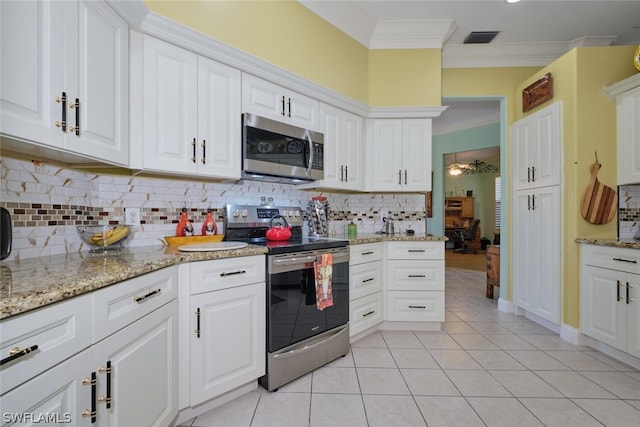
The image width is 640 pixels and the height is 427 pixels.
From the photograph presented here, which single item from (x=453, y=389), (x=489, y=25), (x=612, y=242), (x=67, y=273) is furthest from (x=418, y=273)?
(x=489, y=25)

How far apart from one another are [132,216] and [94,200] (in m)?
0.22

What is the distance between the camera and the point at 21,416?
0.70 m

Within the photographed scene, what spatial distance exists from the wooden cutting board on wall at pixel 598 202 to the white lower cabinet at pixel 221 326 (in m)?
2.83

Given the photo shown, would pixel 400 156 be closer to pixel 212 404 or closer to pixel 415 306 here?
pixel 415 306

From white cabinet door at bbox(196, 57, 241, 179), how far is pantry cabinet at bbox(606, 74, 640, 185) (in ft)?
10.4

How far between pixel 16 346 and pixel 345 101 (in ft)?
8.81

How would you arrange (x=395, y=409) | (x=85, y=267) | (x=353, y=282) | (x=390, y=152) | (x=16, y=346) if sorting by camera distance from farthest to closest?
(x=390, y=152) → (x=353, y=282) → (x=395, y=409) → (x=85, y=267) → (x=16, y=346)

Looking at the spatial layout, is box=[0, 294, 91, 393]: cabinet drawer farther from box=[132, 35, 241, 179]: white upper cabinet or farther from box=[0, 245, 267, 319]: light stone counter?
box=[132, 35, 241, 179]: white upper cabinet

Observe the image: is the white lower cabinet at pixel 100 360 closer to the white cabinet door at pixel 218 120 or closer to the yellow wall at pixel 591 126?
the white cabinet door at pixel 218 120

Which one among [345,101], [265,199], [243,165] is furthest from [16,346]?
[345,101]

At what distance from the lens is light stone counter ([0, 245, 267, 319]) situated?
731 mm

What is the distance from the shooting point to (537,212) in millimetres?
2879

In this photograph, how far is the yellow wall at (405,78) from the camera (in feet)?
10.0

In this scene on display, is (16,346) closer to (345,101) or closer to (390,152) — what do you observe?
(345,101)
